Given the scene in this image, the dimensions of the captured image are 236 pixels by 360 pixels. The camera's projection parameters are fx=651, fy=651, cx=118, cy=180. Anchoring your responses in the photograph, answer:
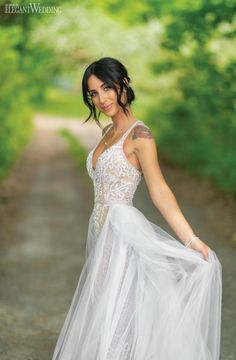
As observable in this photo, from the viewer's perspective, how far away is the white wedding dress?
3842 millimetres

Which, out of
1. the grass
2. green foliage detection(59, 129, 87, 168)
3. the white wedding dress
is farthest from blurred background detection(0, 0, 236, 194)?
the grass

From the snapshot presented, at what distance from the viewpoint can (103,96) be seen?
12.6ft

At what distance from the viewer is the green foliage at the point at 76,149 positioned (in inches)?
838

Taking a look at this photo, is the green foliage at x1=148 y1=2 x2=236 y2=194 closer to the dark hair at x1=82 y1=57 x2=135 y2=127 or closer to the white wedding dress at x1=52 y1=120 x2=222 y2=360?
the dark hair at x1=82 y1=57 x2=135 y2=127

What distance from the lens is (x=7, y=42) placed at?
13.3 m

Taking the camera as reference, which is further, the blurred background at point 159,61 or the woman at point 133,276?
Answer: the blurred background at point 159,61

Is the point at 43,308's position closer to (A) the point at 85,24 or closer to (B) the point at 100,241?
Answer: (B) the point at 100,241

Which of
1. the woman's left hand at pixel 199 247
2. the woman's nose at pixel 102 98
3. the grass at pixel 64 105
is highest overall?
the grass at pixel 64 105

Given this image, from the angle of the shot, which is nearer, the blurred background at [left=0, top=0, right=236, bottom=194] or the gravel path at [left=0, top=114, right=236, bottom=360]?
the gravel path at [left=0, top=114, right=236, bottom=360]

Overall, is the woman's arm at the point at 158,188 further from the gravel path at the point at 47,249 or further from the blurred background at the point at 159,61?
the blurred background at the point at 159,61

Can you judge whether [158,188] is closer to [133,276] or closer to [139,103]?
[133,276]

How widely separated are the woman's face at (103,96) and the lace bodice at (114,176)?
161 mm

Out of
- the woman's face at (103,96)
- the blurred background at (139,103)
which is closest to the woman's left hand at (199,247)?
the woman's face at (103,96)

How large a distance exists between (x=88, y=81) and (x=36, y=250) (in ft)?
18.7
